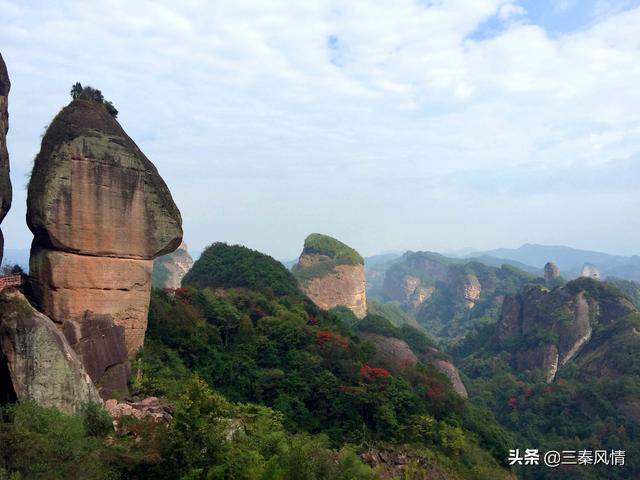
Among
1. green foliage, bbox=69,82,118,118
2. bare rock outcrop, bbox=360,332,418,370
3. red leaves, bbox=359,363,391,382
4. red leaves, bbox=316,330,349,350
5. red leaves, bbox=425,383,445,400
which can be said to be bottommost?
bare rock outcrop, bbox=360,332,418,370

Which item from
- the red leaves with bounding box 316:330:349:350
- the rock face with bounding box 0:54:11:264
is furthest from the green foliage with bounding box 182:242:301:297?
the rock face with bounding box 0:54:11:264

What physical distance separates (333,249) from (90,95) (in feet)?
174

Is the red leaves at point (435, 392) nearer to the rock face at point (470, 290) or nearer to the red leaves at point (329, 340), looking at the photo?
the red leaves at point (329, 340)

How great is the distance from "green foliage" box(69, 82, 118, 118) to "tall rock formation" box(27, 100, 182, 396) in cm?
81

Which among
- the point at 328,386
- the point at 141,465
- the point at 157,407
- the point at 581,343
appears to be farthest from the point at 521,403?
the point at 141,465

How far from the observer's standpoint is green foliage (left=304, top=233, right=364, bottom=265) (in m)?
66.1

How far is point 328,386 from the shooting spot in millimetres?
19016

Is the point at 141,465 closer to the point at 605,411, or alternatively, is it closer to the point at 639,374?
the point at 605,411

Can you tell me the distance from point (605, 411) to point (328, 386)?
26.3 m

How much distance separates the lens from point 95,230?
14047 millimetres

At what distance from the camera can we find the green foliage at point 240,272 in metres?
34.5

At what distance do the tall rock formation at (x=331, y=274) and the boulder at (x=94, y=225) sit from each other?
148 ft

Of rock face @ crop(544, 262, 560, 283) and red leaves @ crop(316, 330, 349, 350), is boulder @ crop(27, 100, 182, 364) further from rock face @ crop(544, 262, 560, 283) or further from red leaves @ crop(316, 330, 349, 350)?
rock face @ crop(544, 262, 560, 283)

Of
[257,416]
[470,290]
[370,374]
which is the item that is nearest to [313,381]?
[370,374]
